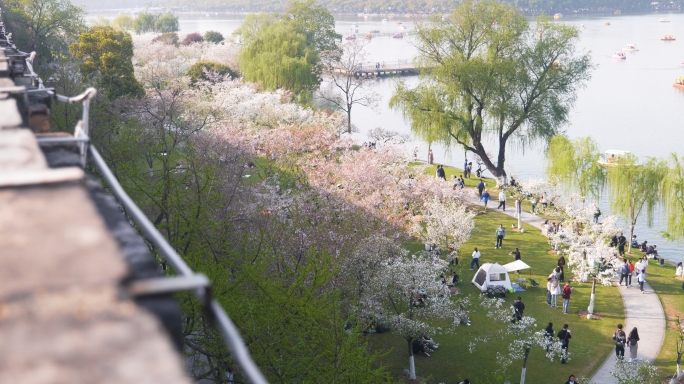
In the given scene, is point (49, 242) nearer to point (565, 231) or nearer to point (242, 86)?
point (565, 231)

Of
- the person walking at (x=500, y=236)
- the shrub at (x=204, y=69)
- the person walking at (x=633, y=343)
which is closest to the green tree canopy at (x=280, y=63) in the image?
the shrub at (x=204, y=69)

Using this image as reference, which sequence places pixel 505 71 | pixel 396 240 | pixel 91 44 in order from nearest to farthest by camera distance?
pixel 396 240
pixel 505 71
pixel 91 44

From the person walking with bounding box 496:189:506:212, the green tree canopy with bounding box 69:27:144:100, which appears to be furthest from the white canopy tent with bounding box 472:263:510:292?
the green tree canopy with bounding box 69:27:144:100

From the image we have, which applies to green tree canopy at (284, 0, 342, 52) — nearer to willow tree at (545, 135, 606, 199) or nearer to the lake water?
the lake water

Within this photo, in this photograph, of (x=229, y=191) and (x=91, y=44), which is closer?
(x=229, y=191)

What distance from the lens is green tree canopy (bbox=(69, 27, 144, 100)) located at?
4541cm

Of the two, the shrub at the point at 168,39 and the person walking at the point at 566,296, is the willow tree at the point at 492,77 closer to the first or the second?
the person walking at the point at 566,296

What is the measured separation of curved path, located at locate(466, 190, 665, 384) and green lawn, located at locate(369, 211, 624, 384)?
0.95 ft

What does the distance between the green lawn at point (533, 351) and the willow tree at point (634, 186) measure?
16.0ft

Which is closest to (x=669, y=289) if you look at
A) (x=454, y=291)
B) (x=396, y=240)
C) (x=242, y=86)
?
(x=454, y=291)

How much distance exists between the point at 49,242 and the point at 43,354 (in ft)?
1.69

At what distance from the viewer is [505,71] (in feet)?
131

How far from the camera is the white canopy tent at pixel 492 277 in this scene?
26.0 m

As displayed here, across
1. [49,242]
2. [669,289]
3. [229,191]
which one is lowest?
[669,289]
